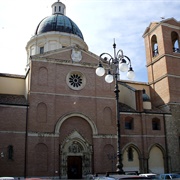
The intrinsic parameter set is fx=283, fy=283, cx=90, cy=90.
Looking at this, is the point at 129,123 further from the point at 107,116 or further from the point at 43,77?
the point at 43,77

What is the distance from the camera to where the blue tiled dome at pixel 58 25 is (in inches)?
1431

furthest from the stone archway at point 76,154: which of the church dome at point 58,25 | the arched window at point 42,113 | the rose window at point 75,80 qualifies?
the church dome at point 58,25

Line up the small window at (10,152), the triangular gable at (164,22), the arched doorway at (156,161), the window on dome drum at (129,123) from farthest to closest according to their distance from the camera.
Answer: the triangular gable at (164,22), the window on dome drum at (129,123), the arched doorway at (156,161), the small window at (10,152)

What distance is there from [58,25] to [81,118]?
49.0 feet

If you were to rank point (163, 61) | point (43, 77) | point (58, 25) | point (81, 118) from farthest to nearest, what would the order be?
point (58, 25) < point (163, 61) < point (81, 118) < point (43, 77)

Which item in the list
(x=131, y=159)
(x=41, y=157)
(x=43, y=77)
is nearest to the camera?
(x=41, y=157)

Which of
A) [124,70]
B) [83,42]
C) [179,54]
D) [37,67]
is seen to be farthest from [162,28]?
[124,70]

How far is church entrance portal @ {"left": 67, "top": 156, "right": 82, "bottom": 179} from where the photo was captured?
25.8 meters

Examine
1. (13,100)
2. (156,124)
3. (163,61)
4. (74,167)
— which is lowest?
(74,167)

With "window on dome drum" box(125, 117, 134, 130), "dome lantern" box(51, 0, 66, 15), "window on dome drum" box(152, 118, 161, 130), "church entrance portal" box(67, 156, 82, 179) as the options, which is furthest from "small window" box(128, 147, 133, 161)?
"dome lantern" box(51, 0, 66, 15)

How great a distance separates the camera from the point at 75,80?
28.0 meters

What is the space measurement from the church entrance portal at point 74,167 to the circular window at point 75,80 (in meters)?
6.69

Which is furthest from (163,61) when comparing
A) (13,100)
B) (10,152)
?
(10,152)

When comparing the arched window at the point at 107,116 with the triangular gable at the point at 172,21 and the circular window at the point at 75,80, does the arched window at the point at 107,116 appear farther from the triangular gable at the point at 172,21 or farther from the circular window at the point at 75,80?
the triangular gable at the point at 172,21
